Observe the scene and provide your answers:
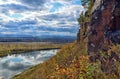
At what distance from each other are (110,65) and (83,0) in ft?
96.2

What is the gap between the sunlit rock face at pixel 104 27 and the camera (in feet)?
53.6

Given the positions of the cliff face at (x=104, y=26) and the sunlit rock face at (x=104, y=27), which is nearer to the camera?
the sunlit rock face at (x=104, y=27)

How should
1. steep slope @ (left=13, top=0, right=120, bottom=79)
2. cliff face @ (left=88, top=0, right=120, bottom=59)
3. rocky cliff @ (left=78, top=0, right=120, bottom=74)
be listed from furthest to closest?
cliff face @ (left=88, top=0, right=120, bottom=59), rocky cliff @ (left=78, top=0, right=120, bottom=74), steep slope @ (left=13, top=0, right=120, bottom=79)

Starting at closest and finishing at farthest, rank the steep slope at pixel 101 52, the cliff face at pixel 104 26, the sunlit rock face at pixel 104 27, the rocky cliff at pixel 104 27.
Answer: the steep slope at pixel 101 52 → the rocky cliff at pixel 104 27 → the sunlit rock face at pixel 104 27 → the cliff face at pixel 104 26

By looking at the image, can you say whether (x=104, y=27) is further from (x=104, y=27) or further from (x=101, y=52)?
(x=101, y=52)

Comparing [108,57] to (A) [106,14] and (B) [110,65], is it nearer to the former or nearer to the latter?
(B) [110,65]

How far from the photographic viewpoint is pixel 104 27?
58.6 feet

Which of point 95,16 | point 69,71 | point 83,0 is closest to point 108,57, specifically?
point 69,71

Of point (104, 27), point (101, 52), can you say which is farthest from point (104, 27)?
point (101, 52)

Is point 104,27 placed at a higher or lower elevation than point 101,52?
higher

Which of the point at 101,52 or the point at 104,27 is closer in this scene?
the point at 101,52

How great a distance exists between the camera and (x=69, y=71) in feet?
41.2

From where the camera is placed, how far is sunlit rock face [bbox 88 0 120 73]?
16328 mm

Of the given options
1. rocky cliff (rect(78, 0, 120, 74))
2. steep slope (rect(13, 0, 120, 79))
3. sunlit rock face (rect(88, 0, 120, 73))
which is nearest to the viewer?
steep slope (rect(13, 0, 120, 79))
